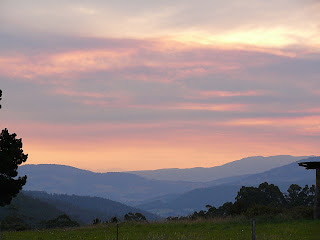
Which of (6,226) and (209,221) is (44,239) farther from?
(6,226)

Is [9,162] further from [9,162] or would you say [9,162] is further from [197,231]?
[197,231]

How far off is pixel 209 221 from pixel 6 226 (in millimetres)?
49657

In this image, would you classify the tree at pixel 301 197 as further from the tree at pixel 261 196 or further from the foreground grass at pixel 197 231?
the foreground grass at pixel 197 231

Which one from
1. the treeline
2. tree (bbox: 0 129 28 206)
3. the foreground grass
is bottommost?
the foreground grass

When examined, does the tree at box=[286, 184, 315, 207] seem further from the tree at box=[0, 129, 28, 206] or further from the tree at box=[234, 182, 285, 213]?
the tree at box=[0, 129, 28, 206]

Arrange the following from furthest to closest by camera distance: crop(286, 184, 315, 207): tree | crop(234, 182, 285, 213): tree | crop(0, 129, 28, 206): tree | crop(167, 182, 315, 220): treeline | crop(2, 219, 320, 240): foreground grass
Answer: crop(286, 184, 315, 207): tree → crop(234, 182, 285, 213): tree → crop(167, 182, 315, 220): treeline → crop(0, 129, 28, 206): tree → crop(2, 219, 320, 240): foreground grass

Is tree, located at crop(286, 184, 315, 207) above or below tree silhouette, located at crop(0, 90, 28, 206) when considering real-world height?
below

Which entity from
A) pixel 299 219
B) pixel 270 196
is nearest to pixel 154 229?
pixel 299 219

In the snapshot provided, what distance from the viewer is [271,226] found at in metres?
37.4

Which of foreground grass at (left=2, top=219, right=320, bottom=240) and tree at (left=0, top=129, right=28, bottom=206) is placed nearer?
foreground grass at (left=2, top=219, right=320, bottom=240)

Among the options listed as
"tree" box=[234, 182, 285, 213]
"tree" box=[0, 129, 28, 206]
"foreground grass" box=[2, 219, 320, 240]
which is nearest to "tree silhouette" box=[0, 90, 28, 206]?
"tree" box=[0, 129, 28, 206]

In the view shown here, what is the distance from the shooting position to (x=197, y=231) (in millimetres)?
36531

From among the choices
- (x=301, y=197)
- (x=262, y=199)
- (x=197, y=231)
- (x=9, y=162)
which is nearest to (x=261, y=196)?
(x=262, y=199)

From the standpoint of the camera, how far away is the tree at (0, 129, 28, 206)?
41312 millimetres
